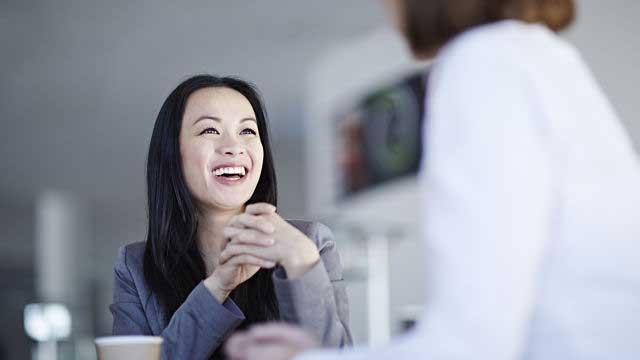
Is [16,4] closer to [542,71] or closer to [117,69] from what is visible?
[117,69]

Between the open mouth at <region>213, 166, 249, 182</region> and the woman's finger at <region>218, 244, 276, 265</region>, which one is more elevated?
the open mouth at <region>213, 166, 249, 182</region>

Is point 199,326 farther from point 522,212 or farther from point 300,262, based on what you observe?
point 522,212

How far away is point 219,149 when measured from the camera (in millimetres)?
1584

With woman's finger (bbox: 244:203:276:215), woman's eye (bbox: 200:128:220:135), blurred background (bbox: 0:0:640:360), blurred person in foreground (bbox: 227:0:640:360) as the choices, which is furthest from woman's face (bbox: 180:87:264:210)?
blurred background (bbox: 0:0:640:360)

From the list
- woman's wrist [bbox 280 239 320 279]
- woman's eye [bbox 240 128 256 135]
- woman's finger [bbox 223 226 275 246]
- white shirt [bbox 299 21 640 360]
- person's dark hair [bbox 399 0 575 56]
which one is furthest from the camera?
woman's eye [bbox 240 128 256 135]

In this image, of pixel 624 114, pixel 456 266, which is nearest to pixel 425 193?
pixel 456 266

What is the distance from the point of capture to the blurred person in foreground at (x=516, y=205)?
2.26 feet

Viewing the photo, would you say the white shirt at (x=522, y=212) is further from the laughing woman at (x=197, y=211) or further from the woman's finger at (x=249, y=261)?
the laughing woman at (x=197, y=211)

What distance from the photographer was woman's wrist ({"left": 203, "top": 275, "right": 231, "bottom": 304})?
1.34 metres

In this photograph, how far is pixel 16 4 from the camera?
5.43m

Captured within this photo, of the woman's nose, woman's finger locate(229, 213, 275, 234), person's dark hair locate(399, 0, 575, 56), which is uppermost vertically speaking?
person's dark hair locate(399, 0, 575, 56)

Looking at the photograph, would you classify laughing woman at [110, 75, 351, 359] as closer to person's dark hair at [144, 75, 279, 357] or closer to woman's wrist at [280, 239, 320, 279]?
person's dark hair at [144, 75, 279, 357]

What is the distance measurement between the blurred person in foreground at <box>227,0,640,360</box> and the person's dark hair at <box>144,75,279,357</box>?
0.72 metres

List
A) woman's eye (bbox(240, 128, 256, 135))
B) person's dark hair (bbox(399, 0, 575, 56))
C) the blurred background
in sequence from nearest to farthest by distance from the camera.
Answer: person's dark hair (bbox(399, 0, 575, 56)), woman's eye (bbox(240, 128, 256, 135)), the blurred background
